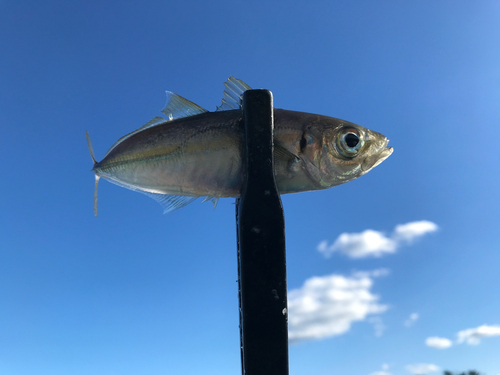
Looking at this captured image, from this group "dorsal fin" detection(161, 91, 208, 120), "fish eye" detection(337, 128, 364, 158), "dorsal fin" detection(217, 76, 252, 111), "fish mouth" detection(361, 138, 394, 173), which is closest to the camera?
"fish eye" detection(337, 128, 364, 158)

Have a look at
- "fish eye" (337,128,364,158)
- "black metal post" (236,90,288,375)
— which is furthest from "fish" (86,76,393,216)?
"black metal post" (236,90,288,375)

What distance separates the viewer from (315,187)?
3.31 meters

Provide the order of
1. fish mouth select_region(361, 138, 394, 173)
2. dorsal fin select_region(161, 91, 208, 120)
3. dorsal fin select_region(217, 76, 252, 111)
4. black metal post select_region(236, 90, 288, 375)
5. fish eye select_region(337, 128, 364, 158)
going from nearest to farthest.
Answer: black metal post select_region(236, 90, 288, 375) < fish eye select_region(337, 128, 364, 158) < fish mouth select_region(361, 138, 394, 173) < dorsal fin select_region(217, 76, 252, 111) < dorsal fin select_region(161, 91, 208, 120)

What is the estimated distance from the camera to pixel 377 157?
3355mm

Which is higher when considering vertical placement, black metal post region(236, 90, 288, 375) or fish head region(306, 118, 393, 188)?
fish head region(306, 118, 393, 188)

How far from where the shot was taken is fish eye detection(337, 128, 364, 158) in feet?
10.5

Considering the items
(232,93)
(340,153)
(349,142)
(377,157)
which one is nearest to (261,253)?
(340,153)

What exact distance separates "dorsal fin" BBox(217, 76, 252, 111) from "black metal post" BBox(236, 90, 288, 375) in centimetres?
27

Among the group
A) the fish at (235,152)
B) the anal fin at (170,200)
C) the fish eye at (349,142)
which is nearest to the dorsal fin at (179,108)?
the fish at (235,152)

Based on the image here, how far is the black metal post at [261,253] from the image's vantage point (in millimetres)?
2838

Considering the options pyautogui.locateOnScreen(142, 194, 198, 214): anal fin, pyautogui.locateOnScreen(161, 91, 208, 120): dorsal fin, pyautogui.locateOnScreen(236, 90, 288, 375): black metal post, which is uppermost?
pyautogui.locateOnScreen(161, 91, 208, 120): dorsal fin

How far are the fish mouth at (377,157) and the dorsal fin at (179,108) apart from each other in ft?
4.95

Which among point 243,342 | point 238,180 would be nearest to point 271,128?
point 238,180

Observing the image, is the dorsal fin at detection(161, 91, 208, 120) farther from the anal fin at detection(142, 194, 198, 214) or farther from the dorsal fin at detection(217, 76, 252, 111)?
the anal fin at detection(142, 194, 198, 214)
